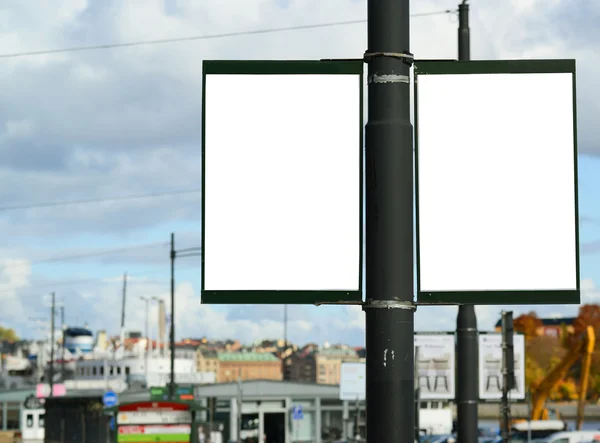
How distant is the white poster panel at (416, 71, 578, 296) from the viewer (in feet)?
16.7

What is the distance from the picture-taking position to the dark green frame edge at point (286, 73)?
16.5ft

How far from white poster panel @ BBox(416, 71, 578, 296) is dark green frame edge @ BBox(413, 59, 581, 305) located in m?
0.02

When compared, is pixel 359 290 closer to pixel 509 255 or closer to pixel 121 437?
pixel 509 255

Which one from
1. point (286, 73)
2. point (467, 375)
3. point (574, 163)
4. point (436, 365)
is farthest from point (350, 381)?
point (286, 73)

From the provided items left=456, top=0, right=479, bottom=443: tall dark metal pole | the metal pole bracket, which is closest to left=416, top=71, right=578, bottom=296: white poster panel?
the metal pole bracket

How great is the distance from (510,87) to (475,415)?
636 inches

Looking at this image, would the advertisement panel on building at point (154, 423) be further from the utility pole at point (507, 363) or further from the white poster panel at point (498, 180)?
the white poster panel at point (498, 180)

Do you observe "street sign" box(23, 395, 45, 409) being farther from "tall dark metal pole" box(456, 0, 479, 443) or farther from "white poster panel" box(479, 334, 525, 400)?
"tall dark metal pole" box(456, 0, 479, 443)

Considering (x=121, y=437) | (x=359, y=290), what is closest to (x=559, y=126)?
(x=359, y=290)

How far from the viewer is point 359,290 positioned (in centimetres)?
498

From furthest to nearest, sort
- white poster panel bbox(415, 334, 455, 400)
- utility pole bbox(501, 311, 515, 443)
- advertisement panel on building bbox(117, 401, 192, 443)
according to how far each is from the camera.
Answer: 1. white poster panel bbox(415, 334, 455, 400)
2. advertisement panel on building bbox(117, 401, 192, 443)
3. utility pole bbox(501, 311, 515, 443)

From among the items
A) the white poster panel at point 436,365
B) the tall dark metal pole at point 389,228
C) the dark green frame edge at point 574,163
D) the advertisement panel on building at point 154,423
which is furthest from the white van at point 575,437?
the tall dark metal pole at point 389,228

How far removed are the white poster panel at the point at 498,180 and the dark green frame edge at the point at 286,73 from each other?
282 mm

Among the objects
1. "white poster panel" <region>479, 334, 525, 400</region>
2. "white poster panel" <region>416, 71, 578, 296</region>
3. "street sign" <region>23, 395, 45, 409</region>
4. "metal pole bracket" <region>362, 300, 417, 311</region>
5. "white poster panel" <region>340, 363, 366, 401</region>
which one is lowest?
"street sign" <region>23, 395, 45, 409</region>
